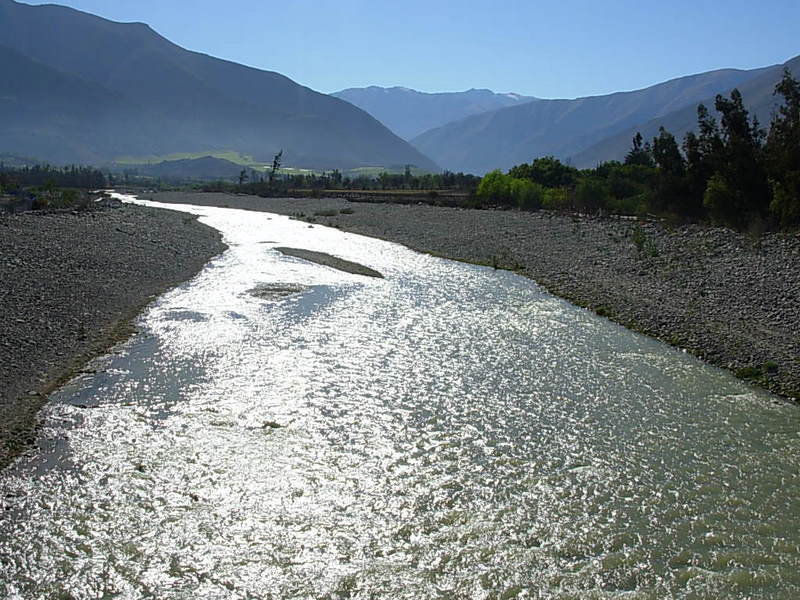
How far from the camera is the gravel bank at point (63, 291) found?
15.7 m

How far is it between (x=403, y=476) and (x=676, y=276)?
2207 centimetres

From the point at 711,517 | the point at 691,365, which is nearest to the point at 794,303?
the point at 691,365

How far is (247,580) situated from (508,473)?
523 cm

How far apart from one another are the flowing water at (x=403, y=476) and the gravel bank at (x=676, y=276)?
61.8 inches

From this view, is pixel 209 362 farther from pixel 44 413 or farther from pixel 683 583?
pixel 683 583

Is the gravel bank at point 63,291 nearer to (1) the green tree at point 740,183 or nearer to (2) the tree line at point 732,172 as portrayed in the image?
(2) the tree line at point 732,172

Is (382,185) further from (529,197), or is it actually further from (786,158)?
(786,158)

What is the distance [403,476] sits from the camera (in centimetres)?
1213

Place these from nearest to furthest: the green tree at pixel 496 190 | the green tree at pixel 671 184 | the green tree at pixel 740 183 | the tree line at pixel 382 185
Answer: the green tree at pixel 740 183 < the green tree at pixel 671 184 < the green tree at pixel 496 190 < the tree line at pixel 382 185

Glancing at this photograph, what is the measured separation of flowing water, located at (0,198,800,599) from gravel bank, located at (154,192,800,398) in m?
1.57

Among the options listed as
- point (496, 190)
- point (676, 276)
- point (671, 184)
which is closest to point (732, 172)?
point (671, 184)

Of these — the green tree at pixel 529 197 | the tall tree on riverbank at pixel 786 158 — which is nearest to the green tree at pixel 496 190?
the green tree at pixel 529 197

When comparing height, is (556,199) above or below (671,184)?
below

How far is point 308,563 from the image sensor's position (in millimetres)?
9477
